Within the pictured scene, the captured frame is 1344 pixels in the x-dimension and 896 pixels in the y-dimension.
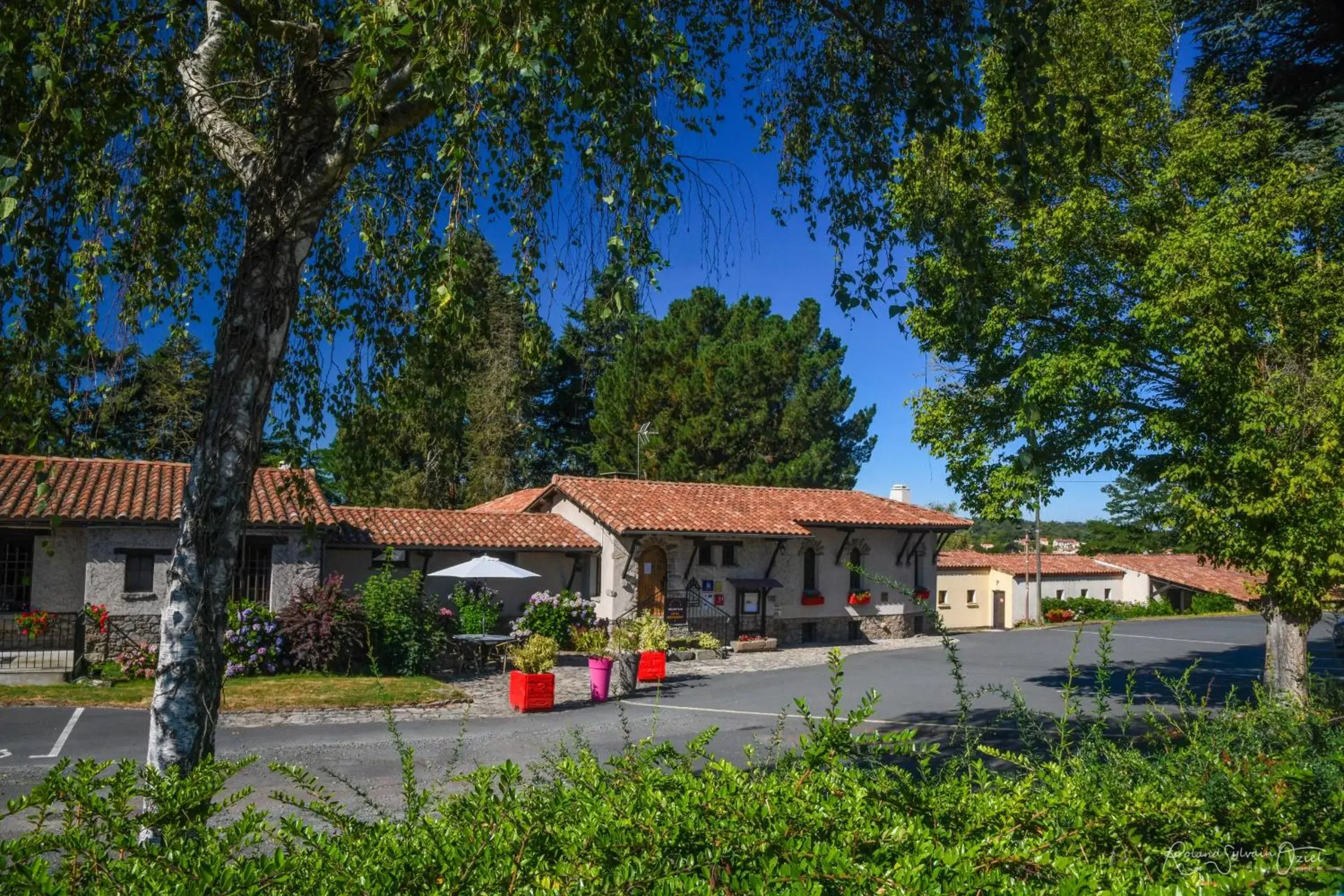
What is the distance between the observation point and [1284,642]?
484 inches

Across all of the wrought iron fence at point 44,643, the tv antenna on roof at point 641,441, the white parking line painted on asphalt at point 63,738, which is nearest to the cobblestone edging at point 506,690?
the white parking line painted on asphalt at point 63,738

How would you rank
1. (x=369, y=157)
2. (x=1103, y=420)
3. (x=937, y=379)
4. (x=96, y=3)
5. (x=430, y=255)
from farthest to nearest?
(x=937, y=379)
(x=1103, y=420)
(x=369, y=157)
(x=430, y=255)
(x=96, y=3)

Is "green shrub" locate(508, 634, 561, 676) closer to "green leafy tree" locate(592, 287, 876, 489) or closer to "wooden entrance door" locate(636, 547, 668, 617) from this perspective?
"wooden entrance door" locate(636, 547, 668, 617)

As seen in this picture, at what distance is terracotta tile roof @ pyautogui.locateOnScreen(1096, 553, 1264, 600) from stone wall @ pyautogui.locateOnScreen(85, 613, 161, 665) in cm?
4263

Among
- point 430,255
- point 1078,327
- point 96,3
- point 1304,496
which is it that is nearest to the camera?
point 96,3

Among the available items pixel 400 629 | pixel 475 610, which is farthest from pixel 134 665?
pixel 475 610

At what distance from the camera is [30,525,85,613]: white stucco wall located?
17.4 m

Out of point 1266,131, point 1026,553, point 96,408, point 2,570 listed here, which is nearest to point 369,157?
point 96,408

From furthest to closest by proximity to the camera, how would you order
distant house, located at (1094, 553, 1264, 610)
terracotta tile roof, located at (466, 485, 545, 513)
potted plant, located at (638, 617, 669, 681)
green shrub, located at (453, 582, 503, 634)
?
distant house, located at (1094, 553, 1264, 610), terracotta tile roof, located at (466, 485, 545, 513), green shrub, located at (453, 582, 503, 634), potted plant, located at (638, 617, 669, 681)

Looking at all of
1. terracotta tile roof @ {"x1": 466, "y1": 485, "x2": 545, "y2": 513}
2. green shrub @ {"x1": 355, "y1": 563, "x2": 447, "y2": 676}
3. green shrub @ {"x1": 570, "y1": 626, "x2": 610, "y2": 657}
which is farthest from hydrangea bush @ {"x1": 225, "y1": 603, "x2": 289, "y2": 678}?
terracotta tile roof @ {"x1": 466, "y1": 485, "x2": 545, "y2": 513}

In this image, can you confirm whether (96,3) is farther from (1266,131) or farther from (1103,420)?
(1266,131)

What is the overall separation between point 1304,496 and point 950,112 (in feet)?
27.7

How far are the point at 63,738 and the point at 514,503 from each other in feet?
53.3

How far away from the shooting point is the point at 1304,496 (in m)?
10.5
